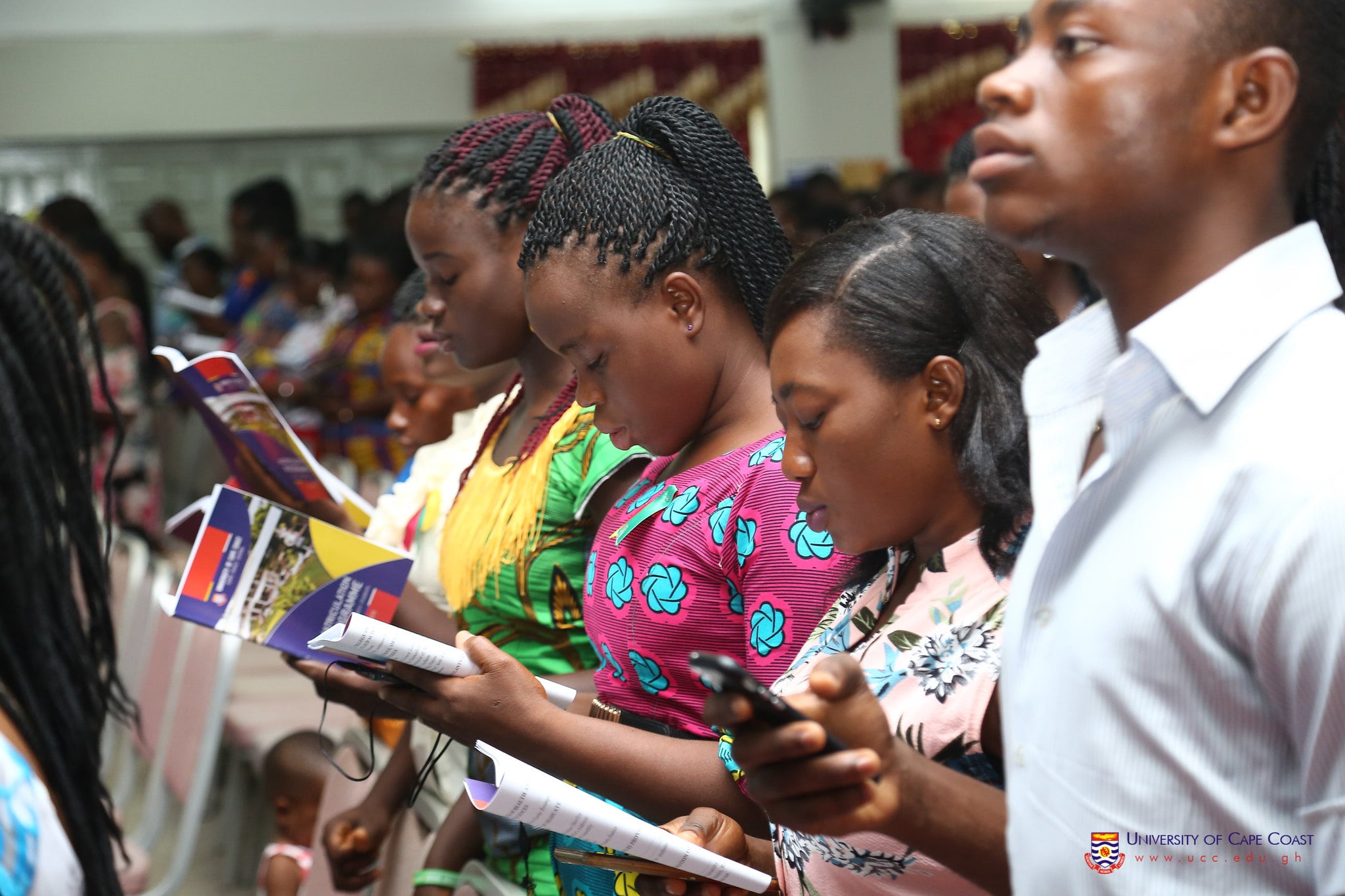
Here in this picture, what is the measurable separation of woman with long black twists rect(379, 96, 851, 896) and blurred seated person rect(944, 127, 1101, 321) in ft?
0.99

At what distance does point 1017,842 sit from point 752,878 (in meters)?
0.39

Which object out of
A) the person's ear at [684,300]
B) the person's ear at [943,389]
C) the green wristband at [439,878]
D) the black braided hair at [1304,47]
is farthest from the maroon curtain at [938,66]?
the black braided hair at [1304,47]

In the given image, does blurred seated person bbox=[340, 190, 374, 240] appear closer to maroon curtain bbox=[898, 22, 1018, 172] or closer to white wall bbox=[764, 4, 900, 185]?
white wall bbox=[764, 4, 900, 185]

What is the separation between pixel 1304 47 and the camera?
0.86m

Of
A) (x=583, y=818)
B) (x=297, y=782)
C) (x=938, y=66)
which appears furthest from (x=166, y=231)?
(x=583, y=818)

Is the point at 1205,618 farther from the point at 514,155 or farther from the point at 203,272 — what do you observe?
the point at 203,272

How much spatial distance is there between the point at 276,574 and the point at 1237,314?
1.31m

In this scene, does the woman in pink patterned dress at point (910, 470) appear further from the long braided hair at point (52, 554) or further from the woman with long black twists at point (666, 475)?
the long braided hair at point (52, 554)

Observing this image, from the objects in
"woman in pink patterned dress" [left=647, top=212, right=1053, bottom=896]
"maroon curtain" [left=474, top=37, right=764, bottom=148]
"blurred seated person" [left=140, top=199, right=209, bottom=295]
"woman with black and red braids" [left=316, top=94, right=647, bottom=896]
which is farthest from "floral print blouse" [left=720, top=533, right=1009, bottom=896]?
"maroon curtain" [left=474, top=37, right=764, bottom=148]

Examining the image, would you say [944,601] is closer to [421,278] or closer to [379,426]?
[421,278]

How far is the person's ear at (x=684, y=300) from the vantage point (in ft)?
5.19

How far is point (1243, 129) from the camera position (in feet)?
2.81

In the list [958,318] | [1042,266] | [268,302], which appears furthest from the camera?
[268,302]

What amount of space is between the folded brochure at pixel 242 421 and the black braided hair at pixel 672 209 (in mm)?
534
